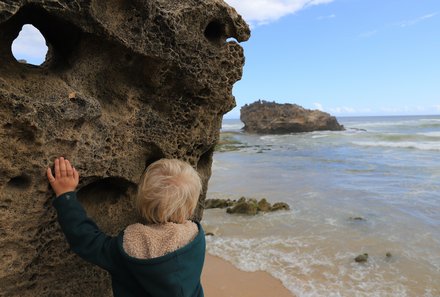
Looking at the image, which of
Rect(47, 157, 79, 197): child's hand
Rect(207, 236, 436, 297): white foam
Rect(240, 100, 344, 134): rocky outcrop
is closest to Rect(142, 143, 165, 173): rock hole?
Rect(47, 157, 79, 197): child's hand

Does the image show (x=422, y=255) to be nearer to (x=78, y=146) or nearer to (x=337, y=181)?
(x=78, y=146)

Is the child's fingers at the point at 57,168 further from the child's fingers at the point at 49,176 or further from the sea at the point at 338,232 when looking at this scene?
the sea at the point at 338,232

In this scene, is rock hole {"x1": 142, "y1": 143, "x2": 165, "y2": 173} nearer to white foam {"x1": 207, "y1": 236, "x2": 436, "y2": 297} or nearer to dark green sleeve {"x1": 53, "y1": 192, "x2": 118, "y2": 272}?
dark green sleeve {"x1": 53, "y1": 192, "x2": 118, "y2": 272}

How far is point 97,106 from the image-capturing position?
2.45 metres

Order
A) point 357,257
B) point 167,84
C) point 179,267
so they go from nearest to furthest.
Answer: point 179,267 < point 167,84 < point 357,257

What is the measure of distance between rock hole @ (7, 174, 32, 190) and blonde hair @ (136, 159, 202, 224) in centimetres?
68

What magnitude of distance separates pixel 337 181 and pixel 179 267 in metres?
10.9

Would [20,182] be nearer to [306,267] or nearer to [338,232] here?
[306,267]

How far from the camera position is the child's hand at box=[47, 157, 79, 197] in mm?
2246

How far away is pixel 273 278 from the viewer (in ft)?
16.4

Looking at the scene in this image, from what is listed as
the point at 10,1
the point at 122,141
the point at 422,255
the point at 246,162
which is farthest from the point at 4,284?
the point at 246,162

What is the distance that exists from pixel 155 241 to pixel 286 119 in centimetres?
4251

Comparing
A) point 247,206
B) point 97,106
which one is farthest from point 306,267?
point 97,106

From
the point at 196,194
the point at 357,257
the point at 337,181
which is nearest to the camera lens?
the point at 196,194
